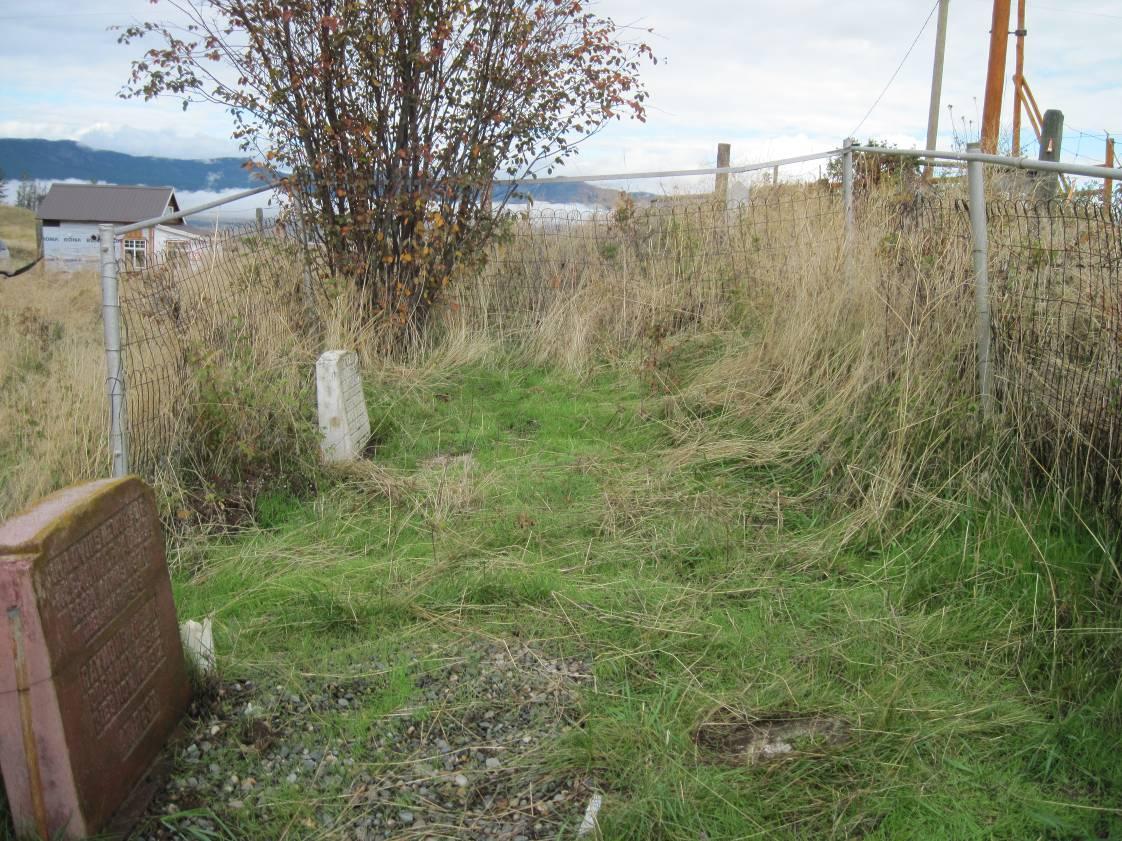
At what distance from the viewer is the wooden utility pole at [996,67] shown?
1589cm

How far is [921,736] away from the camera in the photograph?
2707 mm

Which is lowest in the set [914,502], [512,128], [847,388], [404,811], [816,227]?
[404,811]

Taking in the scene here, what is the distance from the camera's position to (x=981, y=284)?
4281 millimetres

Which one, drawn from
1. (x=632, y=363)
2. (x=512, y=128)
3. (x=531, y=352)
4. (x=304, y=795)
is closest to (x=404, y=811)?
(x=304, y=795)

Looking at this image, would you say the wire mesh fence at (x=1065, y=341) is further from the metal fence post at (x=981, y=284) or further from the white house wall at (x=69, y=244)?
the white house wall at (x=69, y=244)

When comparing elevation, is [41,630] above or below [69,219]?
below

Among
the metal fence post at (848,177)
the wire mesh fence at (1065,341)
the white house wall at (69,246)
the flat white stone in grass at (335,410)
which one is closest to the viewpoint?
the wire mesh fence at (1065,341)

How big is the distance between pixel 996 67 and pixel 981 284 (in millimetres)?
14023

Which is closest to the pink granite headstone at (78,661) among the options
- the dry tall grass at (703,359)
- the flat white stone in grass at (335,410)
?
the dry tall grass at (703,359)

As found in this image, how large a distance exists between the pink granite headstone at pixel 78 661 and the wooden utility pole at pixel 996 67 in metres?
16.3

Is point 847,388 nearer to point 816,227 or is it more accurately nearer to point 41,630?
point 816,227

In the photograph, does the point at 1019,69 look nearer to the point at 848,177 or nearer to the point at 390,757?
the point at 848,177

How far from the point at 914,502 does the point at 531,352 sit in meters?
4.28

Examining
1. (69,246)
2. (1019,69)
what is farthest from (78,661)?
(69,246)
